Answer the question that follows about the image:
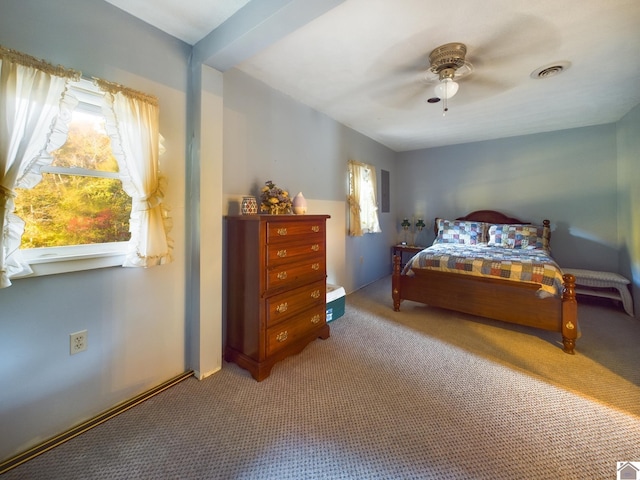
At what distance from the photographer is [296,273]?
6.79 ft

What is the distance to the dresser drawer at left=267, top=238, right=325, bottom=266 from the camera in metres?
1.87

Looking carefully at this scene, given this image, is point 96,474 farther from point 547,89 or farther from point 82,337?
point 547,89

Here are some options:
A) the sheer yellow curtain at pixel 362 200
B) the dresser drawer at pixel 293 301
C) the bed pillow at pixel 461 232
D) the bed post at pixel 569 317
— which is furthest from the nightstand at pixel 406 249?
the dresser drawer at pixel 293 301

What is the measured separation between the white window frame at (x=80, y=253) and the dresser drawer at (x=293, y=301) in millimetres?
953

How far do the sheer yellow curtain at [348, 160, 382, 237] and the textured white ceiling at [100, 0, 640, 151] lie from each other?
76 cm

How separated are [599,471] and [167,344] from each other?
2355 mm

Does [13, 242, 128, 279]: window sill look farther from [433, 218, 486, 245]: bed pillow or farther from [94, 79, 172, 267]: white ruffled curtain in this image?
[433, 218, 486, 245]: bed pillow

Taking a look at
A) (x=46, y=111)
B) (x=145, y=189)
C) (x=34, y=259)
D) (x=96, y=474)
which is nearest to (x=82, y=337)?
(x=34, y=259)

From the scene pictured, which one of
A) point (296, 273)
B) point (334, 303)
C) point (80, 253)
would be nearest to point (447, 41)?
point (296, 273)

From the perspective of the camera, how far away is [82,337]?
1.42 metres

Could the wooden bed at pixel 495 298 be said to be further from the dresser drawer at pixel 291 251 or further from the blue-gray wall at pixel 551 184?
the blue-gray wall at pixel 551 184

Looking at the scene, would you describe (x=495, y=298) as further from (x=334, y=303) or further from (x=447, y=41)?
(x=447, y=41)

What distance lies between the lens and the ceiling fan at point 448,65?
5.97 ft

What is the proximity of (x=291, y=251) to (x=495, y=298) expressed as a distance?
2.02 m
